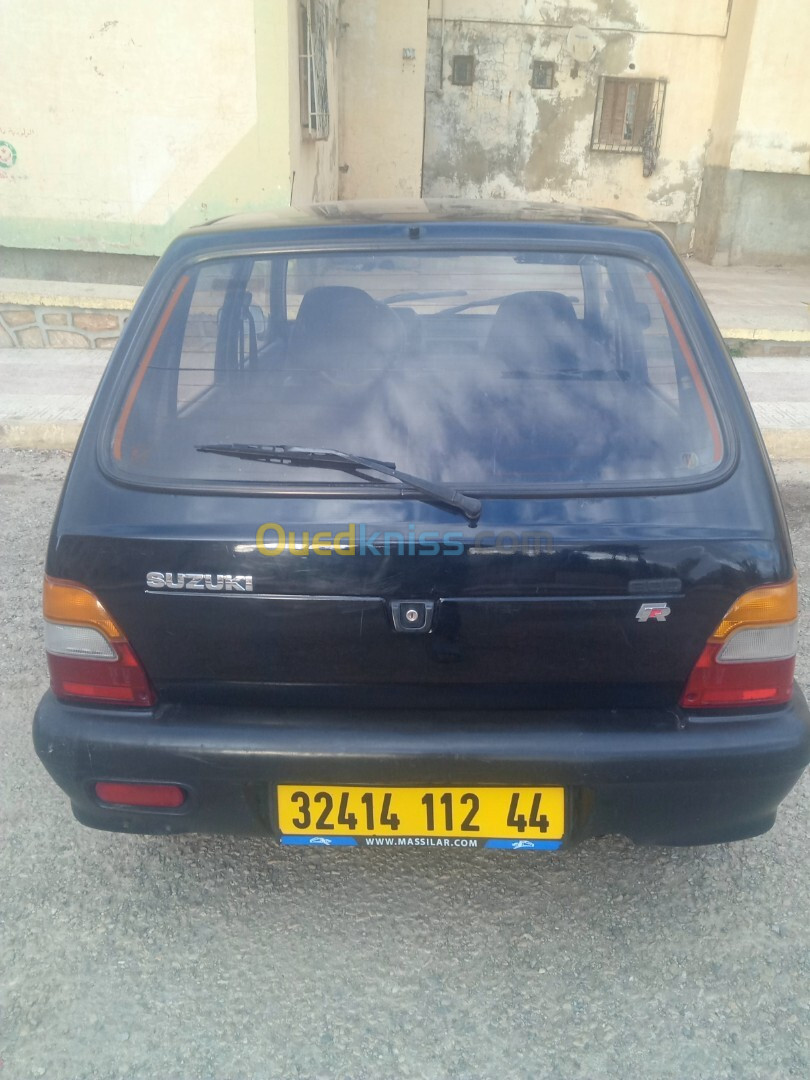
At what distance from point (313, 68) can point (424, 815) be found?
8949mm

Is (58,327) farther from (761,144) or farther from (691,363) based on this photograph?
(761,144)

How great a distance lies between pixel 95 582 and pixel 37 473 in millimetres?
3807

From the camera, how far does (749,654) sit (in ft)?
6.01

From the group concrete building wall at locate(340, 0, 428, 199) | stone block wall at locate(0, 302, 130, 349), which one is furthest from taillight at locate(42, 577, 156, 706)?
concrete building wall at locate(340, 0, 428, 199)

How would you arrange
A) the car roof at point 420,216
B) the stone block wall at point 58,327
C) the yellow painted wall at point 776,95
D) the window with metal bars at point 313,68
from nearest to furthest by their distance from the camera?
the car roof at point 420,216
the stone block wall at point 58,327
the window with metal bars at point 313,68
the yellow painted wall at point 776,95

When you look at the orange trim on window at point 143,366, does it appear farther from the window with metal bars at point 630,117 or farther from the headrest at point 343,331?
the window with metal bars at point 630,117

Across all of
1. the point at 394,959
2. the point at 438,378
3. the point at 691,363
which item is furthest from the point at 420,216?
the point at 394,959

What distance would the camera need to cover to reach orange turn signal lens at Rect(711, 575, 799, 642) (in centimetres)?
179

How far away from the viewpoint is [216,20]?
717 centimetres

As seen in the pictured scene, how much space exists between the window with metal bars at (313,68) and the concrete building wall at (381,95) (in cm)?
219

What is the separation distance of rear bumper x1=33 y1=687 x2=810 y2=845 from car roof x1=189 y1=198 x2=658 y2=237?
112 cm

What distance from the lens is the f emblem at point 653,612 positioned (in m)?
1.76

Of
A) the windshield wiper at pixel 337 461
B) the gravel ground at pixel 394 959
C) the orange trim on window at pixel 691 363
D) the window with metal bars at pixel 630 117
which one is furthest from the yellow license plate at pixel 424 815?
the window with metal bars at pixel 630 117
